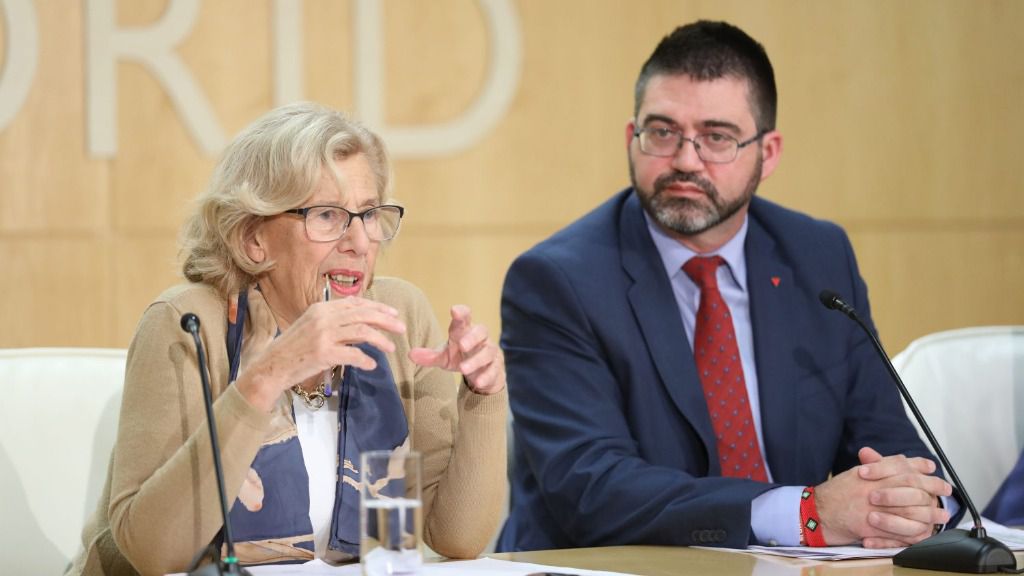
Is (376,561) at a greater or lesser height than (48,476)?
greater

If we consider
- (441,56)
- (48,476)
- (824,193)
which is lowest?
(48,476)

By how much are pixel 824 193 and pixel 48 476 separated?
2853 mm

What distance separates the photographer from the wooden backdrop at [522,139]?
4.03 m

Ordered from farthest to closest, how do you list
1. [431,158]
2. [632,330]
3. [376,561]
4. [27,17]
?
[431,158] → [27,17] → [632,330] → [376,561]

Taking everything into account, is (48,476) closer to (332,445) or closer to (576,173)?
(332,445)

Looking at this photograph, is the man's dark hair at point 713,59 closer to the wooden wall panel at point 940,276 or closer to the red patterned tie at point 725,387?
the red patterned tie at point 725,387

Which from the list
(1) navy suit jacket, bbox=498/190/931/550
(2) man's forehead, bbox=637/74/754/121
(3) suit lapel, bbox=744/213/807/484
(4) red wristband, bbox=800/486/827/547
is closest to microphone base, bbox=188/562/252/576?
(1) navy suit jacket, bbox=498/190/931/550

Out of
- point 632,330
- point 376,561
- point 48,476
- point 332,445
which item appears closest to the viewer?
point 376,561

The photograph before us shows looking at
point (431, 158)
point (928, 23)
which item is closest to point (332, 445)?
point (431, 158)

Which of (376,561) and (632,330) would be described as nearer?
(376,561)

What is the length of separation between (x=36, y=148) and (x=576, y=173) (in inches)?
68.0

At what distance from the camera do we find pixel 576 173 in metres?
4.28

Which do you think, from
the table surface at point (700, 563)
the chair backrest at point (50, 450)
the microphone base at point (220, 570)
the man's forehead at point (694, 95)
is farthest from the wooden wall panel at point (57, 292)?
Answer: the microphone base at point (220, 570)

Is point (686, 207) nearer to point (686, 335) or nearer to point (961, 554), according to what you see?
point (686, 335)
